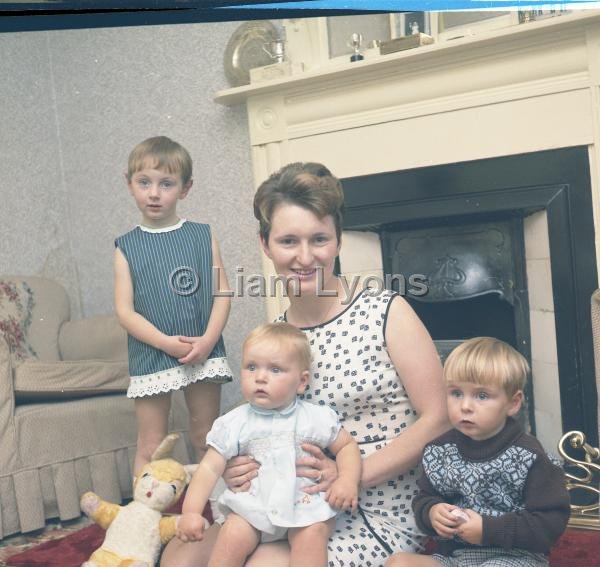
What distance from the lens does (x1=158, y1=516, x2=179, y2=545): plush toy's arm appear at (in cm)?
130

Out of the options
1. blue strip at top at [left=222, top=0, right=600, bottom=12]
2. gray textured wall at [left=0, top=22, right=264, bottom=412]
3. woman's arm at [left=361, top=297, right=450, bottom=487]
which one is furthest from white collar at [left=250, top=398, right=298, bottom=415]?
gray textured wall at [left=0, top=22, right=264, bottom=412]

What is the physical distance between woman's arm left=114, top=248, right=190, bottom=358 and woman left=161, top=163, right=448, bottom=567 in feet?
1.49

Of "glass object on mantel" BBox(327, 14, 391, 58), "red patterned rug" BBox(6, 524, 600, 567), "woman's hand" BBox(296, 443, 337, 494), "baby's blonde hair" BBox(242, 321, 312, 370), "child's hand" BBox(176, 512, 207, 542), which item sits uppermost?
"glass object on mantel" BBox(327, 14, 391, 58)

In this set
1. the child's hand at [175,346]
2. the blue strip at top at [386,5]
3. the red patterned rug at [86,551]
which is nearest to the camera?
the blue strip at top at [386,5]

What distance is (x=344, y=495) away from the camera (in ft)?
3.36

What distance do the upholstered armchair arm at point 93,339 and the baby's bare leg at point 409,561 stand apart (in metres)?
1.36

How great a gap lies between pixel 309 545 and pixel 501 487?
0.25 m

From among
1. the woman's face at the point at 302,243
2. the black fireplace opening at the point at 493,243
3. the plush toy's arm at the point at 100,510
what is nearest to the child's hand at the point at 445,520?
the woman's face at the point at 302,243

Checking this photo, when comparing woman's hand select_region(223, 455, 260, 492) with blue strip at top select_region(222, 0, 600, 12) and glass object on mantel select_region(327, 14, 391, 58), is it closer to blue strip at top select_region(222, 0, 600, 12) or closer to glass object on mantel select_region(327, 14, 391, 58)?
blue strip at top select_region(222, 0, 600, 12)

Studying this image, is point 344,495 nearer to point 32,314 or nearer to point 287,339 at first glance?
point 287,339

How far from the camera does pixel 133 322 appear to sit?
5.14 feet

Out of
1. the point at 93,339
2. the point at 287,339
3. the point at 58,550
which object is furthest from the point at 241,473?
the point at 93,339

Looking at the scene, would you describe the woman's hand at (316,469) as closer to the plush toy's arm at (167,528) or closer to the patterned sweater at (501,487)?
the patterned sweater at (501,487)

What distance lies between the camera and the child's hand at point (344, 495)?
1.03m
